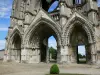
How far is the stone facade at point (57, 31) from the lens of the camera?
738 inches

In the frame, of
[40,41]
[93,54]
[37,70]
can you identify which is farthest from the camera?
[40,41]

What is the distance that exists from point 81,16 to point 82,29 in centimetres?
199

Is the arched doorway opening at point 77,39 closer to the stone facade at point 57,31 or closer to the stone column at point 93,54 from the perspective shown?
the stone facade at point 57,31

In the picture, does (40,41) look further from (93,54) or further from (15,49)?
(93,54)

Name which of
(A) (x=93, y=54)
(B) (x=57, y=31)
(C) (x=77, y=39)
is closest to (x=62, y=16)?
(B) (x=57, y=31)

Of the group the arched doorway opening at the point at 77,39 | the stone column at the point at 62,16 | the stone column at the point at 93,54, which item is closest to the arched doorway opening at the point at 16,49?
the stone column at the point at 62,16

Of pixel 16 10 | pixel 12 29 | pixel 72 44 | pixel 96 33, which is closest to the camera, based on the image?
pixel 96 33

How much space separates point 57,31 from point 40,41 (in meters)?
5.48

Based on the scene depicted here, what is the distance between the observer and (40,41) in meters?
24.6

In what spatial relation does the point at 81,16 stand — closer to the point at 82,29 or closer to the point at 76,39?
the point at 82,29

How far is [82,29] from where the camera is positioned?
20031 millimetres

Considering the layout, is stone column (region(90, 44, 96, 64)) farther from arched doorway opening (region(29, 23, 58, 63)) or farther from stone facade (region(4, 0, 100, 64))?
arched doorway opening (region(29, 23, 58, 63))

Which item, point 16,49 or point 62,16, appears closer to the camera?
point 62,16

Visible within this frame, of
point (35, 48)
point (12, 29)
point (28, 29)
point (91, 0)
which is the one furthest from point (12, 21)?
point (91, 0)
